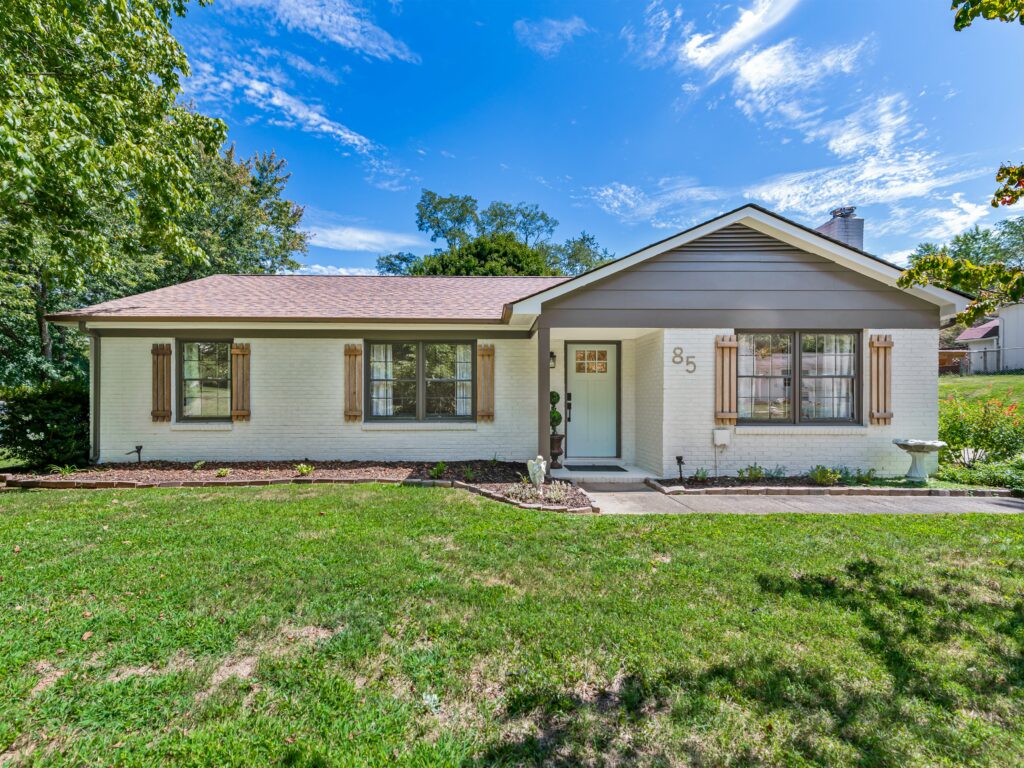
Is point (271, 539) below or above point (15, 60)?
below

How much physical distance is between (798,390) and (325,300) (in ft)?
30.3

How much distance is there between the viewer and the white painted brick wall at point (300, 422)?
8383mm

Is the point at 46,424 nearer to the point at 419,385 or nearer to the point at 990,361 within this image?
the point at 419,385

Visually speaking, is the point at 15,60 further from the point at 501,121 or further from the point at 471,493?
the point at 501,121

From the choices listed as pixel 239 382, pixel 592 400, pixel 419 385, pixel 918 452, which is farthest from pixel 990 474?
pixel 239 382

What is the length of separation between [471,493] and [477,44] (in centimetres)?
1134

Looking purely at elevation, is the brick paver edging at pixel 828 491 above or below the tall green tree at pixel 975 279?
below

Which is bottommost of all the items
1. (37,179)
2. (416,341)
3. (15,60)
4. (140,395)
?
(140,395)

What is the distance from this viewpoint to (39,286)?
15383 millimetres

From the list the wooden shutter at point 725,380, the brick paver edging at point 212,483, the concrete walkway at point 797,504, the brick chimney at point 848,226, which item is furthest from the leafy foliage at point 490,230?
the concrete walkway at point 797,504

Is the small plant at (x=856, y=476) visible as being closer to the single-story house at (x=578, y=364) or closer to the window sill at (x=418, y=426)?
the single-story house at (x=578, y=364)

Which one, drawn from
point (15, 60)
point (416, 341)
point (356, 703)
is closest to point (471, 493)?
point (416, 341)

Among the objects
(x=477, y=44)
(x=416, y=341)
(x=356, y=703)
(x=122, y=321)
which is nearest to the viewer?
(x=356, y=703)

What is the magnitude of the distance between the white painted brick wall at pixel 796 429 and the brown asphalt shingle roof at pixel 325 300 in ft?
9.49
